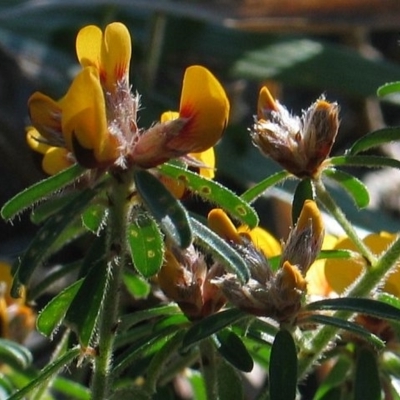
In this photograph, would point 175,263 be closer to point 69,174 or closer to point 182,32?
point 69,174

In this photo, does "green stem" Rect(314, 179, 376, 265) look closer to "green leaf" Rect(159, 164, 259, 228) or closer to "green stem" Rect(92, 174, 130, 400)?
"green leaf" Rect(159, 164, 259, 228)

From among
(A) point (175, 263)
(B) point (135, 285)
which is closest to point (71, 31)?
(B) point (135, 285)

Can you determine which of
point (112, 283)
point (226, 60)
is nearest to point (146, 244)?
point (112, 283)

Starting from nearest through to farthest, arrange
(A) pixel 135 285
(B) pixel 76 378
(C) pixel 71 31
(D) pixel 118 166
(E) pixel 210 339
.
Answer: (D) pixel 118 166, (E) pixel 210 339, (A) pixel 135 285, (B) pixel 76 378, (C) pixel 71 31

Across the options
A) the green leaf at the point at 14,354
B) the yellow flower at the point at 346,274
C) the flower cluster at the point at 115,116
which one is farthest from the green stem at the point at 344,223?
the green leaf at the point at 14,354

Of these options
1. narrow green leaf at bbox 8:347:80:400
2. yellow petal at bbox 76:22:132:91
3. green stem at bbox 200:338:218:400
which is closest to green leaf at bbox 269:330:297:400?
green stem at bbox 200:338:218:400

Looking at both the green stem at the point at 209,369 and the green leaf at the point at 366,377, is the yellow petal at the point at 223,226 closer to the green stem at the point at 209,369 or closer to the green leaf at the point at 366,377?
the green stem at the point at 209,369

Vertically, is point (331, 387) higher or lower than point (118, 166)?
lower
